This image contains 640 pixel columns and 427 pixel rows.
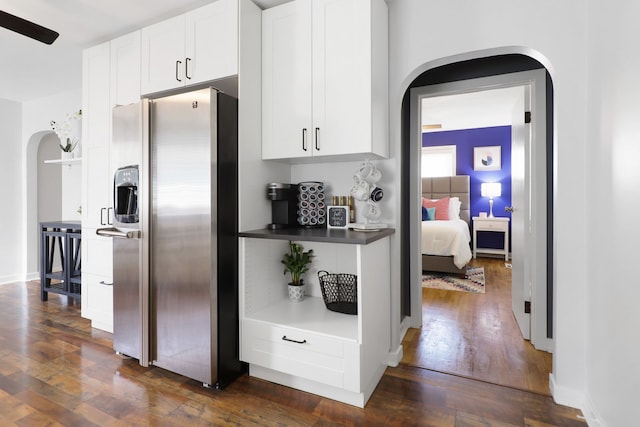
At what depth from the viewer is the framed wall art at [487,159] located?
649 cm

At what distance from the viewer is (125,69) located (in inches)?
105

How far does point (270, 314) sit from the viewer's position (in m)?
2.15

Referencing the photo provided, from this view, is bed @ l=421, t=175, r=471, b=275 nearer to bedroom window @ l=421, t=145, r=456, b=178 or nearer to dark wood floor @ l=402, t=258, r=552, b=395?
dark wood floor @ l=402, t=258, r=552, b=395

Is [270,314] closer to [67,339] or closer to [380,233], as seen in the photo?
[380,233]

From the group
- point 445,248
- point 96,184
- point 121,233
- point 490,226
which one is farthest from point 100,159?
point 490,226

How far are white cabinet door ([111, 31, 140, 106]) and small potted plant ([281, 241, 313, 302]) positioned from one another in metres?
1.71

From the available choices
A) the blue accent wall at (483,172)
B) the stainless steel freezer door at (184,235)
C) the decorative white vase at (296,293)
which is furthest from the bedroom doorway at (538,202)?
the blue accent wall at (483,172)

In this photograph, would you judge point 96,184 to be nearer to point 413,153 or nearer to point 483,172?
point 413,153

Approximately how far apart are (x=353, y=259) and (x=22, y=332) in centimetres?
291

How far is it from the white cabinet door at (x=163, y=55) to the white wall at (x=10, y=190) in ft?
11.7

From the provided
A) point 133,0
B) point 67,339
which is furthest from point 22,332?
point 133,0

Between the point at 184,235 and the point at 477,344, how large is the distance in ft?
7.59

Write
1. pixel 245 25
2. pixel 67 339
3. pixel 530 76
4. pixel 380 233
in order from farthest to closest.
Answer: pixel 67 339 → pixel 530 76 → pixel 245 25 → pixel 380 233

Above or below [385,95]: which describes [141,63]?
above
